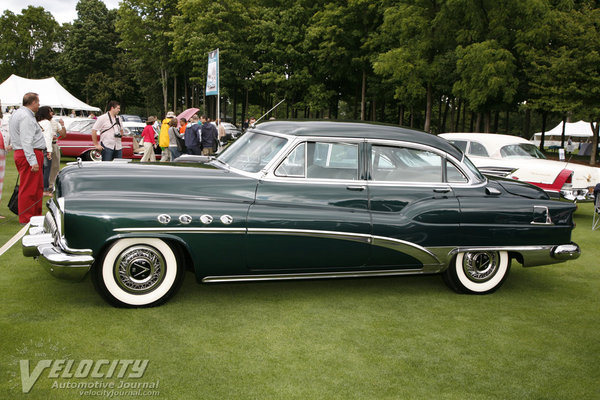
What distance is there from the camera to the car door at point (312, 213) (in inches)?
203

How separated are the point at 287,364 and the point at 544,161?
10.1 metres

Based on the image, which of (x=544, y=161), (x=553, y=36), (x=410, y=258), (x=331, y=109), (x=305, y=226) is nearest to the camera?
(x=305, y=226)

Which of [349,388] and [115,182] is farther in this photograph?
[115,182]

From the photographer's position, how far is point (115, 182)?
5094mm

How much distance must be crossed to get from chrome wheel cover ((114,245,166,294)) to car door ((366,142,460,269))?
2079 millimetres

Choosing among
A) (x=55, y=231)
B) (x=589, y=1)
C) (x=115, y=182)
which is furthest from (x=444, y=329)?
(x=589, y=1)

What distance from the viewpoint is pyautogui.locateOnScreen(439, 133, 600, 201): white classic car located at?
1134 centimetres

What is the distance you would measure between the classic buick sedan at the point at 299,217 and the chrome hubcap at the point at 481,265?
0.04 feet

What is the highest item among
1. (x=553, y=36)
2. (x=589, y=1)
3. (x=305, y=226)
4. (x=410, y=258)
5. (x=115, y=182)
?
(x=589, y=1)

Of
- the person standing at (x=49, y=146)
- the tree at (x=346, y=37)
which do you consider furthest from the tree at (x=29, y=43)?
the person standing at (x=49, y=146)

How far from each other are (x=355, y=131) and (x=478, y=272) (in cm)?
207

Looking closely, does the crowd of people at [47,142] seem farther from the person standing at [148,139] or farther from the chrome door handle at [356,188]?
the chrome door handle at [356,188]

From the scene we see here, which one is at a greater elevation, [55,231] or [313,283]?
[55,231]

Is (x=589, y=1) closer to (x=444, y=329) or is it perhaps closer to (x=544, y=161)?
(x=544, y=161)
